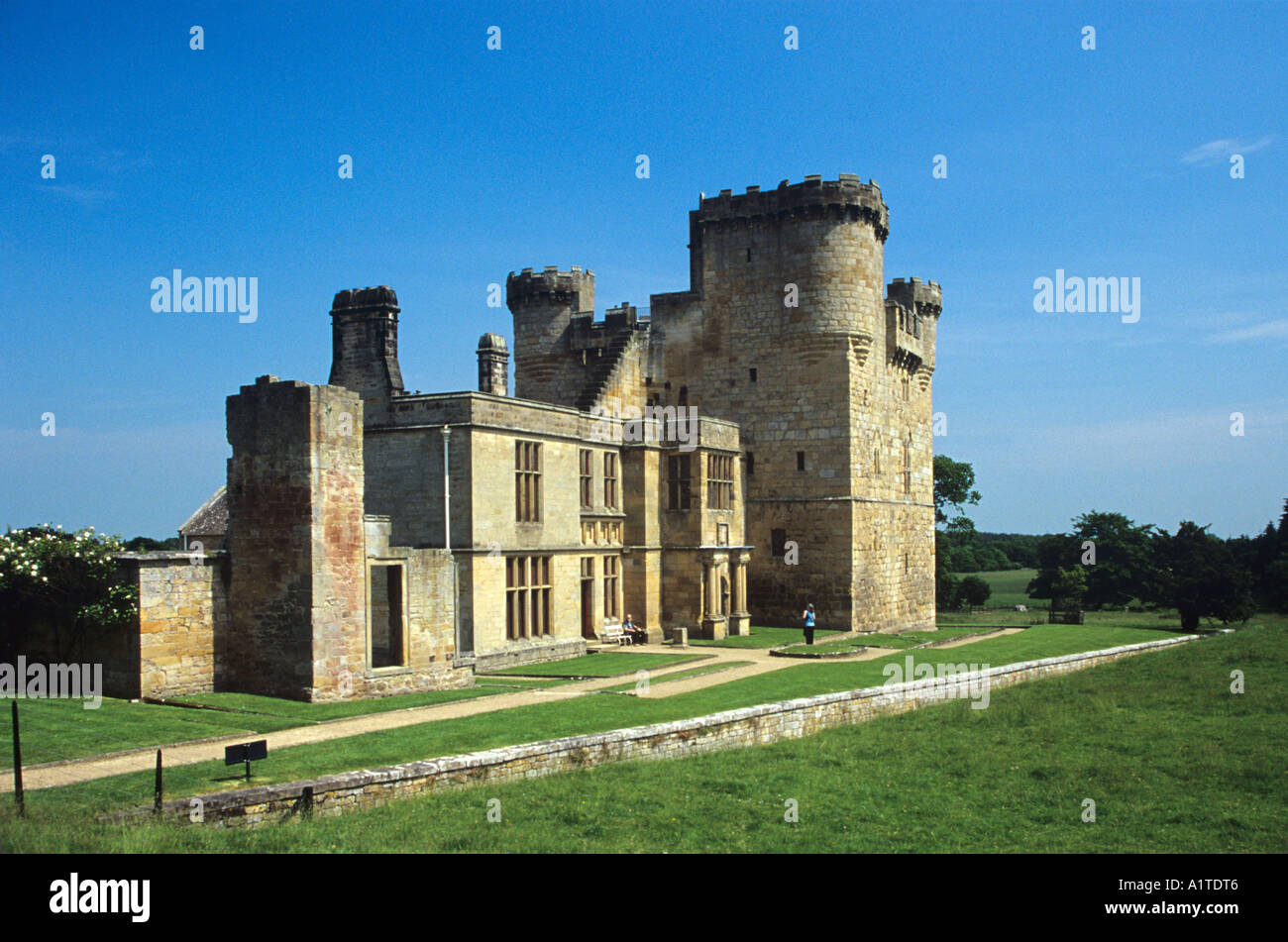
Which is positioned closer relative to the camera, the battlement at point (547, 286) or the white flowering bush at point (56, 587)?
the white flowering bush at point (56, 587)

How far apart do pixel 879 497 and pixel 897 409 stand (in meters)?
4.91

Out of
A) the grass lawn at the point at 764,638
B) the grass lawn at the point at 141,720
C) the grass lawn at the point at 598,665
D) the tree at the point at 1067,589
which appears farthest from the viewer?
the tree at the point at 1067,589

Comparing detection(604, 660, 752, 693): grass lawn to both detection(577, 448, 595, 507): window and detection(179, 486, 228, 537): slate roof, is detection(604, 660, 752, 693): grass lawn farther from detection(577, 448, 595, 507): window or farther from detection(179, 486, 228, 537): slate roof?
detection(179, 486, 228, 537): slate roof

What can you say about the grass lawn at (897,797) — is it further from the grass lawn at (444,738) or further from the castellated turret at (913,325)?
the castellated turret at (913,325)

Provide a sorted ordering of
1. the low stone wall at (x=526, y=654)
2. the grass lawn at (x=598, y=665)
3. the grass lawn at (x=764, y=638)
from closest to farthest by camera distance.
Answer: the grass lawn at (x=598, y=665)
the low stone wall at (x=526, y=654)
the grass lawn at (x=764, y=638)

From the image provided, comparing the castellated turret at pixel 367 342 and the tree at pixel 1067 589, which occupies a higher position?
the castellated turret at pixel 367 342

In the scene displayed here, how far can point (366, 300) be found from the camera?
32.1 meters

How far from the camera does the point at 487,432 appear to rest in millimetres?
30062

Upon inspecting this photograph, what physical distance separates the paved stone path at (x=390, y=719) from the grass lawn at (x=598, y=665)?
61 cm

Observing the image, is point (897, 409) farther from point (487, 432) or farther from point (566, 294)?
point (487, 432)

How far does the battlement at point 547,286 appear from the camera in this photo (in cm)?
4653

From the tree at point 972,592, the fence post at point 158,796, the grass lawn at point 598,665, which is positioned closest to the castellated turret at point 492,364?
the grass lawn at point 598,665
